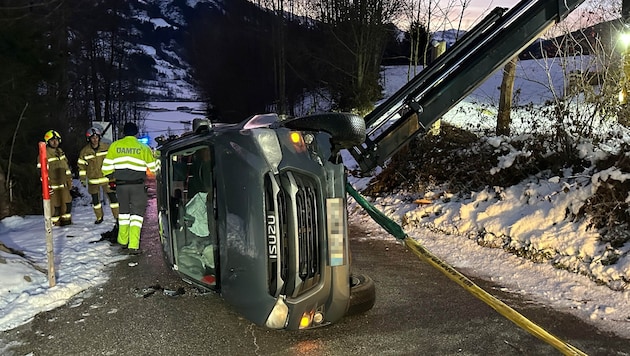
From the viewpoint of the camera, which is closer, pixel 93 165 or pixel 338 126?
pixel 338 126

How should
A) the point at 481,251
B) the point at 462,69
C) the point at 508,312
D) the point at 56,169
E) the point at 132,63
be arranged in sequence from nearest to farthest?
1. the point at 508,312
2. the point at 462,69
3. the point at 481,251
4. the point at 56,169
5. the point at 132,63

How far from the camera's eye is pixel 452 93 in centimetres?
482

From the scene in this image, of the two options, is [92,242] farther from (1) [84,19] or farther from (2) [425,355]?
(1) [84,19]

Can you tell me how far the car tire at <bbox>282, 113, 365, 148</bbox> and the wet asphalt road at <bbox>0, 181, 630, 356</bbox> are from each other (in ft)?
5.20

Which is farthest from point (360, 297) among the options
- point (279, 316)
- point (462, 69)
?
point (462, 69)

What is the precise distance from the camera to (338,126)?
132 inches

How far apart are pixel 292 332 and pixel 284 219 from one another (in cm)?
114

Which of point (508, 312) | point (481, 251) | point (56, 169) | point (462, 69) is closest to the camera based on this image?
point (508, 312)

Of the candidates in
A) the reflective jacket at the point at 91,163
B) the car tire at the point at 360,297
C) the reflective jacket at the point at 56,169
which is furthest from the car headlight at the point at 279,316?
the reflective jacket at the point at 56,169

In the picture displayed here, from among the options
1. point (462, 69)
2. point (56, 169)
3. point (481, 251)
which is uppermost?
point (462, 69)

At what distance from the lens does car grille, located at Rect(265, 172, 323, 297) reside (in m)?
3.27

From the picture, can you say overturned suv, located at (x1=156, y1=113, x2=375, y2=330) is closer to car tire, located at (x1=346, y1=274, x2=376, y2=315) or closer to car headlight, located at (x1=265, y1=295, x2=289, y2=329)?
car headlight, located at (x1=265, y1=295, x2=289, y2=329)

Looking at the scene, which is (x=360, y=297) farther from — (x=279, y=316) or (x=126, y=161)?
(x=126, y=161)

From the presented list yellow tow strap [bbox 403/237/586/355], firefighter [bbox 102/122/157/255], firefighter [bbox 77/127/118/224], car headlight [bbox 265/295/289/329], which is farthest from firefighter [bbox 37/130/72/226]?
yellow tow strap [bbox 403/237/586/355]
